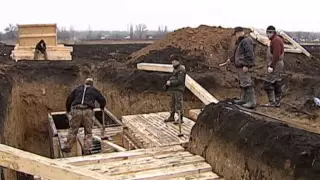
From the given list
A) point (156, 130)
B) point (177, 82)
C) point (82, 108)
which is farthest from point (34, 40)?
point (82, 108)

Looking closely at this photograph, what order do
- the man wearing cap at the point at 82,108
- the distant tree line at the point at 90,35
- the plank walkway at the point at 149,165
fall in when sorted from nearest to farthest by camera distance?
the plank walkway at the point at 149,165 < the man wearing cap at the point at 82,108 < the distant tree line at the point at 90,35

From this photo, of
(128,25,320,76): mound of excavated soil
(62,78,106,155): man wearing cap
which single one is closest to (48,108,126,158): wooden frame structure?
(62,78,106,155): man wearing cap

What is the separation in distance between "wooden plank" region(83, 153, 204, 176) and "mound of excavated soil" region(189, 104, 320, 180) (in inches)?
12.6

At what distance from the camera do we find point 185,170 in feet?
20.7

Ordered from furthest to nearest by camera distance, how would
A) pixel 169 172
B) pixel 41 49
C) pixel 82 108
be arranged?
pixel 41 49 → pixel 82 108 → pixel 169 172

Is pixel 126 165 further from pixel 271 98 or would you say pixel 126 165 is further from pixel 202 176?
pixel 271 98

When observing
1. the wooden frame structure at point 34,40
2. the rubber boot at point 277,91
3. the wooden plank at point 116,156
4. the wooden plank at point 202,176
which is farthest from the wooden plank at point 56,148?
the wooden frame structure at point 34,40

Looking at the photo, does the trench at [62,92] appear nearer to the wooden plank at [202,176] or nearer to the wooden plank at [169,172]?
the wooden plank at [169,172]

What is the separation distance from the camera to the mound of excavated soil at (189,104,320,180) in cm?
483

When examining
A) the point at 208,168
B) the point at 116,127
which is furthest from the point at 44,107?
the point at 208,168

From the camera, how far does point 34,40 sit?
57.9 ft

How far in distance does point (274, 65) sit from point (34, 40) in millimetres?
→ 12391

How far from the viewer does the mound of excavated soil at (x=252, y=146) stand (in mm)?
4828

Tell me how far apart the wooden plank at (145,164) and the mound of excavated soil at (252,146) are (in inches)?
12.6
